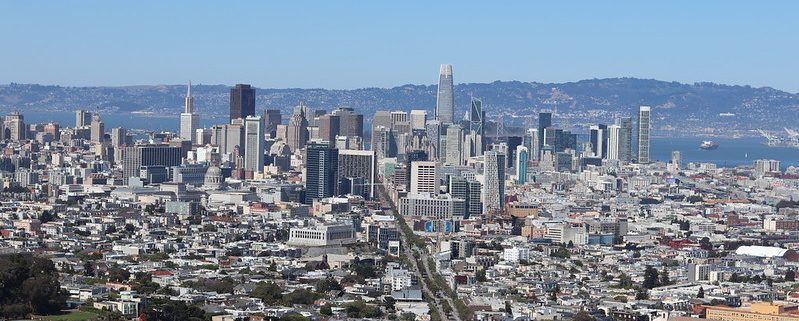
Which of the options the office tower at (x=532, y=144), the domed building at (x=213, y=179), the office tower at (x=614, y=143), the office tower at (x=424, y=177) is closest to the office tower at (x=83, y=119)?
the office tower at (x=532, y=144)

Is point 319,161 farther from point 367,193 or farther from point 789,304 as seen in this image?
point 789,304

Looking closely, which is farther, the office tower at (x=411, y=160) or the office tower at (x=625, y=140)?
the office tower at (x=625, y=140)

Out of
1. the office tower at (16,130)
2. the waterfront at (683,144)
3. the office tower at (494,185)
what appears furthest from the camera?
the waterfront at (683,144)

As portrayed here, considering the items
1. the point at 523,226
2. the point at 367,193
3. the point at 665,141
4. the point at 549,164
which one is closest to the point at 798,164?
the point at 549,164

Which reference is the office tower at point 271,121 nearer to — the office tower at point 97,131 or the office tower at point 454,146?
the office tower at point 97,131

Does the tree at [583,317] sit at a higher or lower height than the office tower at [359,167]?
lower

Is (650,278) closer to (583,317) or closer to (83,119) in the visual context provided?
(583,317)

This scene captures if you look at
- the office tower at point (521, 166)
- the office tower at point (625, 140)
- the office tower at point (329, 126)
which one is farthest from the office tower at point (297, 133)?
the office tower at point (625, 140)

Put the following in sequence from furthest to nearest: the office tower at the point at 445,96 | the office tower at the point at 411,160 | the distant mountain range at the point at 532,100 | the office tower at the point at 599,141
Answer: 1. the distant mountain range at the point at 532,100
2. the office tower at the point at 445,96
3. the office tower at the point at 599,141
4. the office tower at the point at 411,160

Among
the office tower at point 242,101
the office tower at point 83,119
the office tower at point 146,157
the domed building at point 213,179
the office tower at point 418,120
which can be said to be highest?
the office tower at point 242,101
